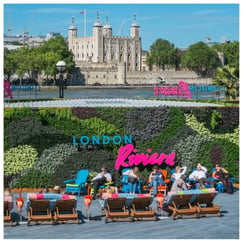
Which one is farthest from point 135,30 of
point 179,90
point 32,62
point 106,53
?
point 179,90

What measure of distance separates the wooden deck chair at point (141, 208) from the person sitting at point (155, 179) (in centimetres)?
251

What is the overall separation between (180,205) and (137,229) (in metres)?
1.60

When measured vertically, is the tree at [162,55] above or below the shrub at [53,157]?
above

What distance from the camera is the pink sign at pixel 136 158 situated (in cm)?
1712

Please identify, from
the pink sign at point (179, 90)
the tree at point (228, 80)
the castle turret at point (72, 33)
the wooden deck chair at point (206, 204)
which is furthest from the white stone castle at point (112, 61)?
the wooden deck chair at point (206, 204)

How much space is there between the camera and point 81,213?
14.0 m

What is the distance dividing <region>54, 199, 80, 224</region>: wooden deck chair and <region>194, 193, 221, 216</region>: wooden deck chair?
276 centimetres

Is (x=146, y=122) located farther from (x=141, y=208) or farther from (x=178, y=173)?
(x=141, y=208)

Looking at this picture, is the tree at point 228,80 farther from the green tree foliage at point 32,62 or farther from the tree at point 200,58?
the tree at point 200,58

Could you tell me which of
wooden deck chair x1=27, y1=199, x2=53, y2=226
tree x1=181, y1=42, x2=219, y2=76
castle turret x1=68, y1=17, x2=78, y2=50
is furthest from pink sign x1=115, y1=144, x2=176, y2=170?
castle turret x1=68, y1=17, x2=78, y2=50

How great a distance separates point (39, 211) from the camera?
1303cm

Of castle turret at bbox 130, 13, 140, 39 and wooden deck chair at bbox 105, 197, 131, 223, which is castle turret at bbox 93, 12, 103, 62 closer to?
castle turret at bbox 130, 13, 140, 39

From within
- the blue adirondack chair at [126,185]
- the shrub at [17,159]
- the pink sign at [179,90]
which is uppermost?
the pink sign at [179,90]

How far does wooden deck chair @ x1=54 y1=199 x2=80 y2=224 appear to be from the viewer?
1279cm
